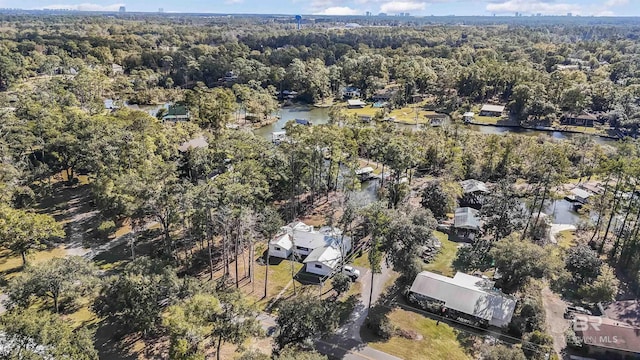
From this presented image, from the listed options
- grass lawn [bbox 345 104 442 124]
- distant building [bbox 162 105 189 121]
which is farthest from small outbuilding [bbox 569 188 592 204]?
distant building [bbox 162 105 189 121]

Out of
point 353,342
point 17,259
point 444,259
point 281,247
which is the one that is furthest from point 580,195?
point 17,259

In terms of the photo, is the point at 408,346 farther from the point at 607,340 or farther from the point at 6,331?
the point at 6,331

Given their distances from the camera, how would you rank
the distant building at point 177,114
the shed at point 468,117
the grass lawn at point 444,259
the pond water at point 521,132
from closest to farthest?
1. the grass lawn at point 444,259
2. the distant building at point 177,114
3. the pond water at point 521,132
4. the shed at point 468,117

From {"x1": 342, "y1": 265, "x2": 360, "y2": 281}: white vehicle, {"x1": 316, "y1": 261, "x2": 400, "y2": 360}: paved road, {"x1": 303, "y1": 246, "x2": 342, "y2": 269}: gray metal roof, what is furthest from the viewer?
{"x1": 303, "y1": 246, "x2": 342, "y2": 269}: gray metal roof

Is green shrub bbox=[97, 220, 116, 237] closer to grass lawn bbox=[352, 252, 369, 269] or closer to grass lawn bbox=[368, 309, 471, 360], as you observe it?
grass lawn bbox=[352, 252, 369, 269]

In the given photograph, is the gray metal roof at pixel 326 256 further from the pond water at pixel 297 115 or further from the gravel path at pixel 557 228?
the pond water at pixel 297 115

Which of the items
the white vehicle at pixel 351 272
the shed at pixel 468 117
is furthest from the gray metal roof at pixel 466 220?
the shed at pixel 468 117
